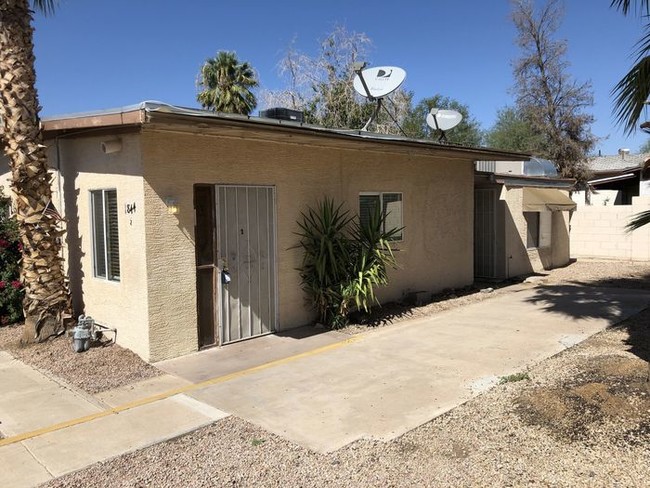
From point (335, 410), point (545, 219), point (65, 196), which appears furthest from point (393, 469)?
point (545, 219)

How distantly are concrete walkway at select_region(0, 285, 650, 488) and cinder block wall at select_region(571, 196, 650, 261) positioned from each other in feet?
34.2

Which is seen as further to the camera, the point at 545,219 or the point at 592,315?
the point at 545,219

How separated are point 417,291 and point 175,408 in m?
6.64

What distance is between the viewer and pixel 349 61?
80.6ft

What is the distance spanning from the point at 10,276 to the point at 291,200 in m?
4.85

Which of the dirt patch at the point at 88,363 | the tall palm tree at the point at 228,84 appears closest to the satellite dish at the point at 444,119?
the dirt patch at the point at 88,363

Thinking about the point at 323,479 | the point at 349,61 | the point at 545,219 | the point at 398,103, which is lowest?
the point at 323,479

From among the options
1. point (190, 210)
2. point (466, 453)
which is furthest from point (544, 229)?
point (466, 453)

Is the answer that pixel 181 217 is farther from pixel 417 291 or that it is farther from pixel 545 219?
pixel 545 219

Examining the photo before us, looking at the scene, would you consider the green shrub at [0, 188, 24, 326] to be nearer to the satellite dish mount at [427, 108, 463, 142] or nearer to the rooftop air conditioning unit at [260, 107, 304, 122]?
the rooftop air conditioning unit at [260, 107, 304, 122]

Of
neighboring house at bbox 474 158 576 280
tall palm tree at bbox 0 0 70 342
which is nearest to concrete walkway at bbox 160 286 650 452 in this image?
tall palm tree at bbox 0 0 70 342

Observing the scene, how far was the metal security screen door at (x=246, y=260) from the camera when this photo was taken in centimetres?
763

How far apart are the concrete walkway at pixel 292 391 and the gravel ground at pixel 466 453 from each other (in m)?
0.21

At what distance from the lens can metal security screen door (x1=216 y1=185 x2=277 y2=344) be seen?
25.0 feet
